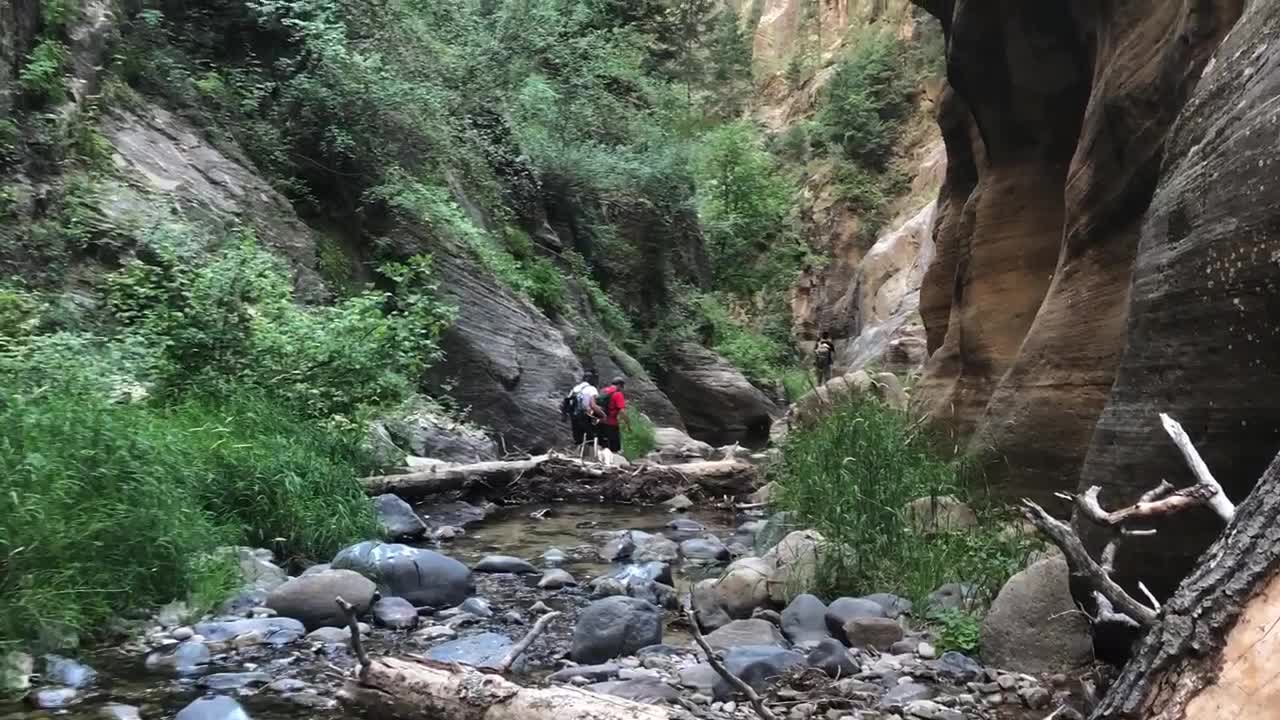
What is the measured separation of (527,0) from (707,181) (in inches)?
594

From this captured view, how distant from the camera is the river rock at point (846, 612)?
5641mm

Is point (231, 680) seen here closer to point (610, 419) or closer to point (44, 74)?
point (44, 74)

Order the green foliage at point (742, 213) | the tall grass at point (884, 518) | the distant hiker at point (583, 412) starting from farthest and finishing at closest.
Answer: the green foliage at point (742, 213) < the distant hiker at point (583, 412) < the tall grass at point (884, 518)

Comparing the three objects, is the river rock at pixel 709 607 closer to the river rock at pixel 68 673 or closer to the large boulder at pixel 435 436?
the river rock at pixel 68 673

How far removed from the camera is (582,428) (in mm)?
13906

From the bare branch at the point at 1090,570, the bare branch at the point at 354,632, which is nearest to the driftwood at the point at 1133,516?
the bare branch at the point at 1090,570

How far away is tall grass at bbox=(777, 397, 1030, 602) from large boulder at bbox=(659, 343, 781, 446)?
48.2ft

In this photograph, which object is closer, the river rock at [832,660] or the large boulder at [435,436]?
the river rock at [832,660]

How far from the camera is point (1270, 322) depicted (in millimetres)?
3561

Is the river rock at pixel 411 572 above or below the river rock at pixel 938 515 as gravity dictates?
below

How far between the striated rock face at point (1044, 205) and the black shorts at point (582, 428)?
449 cm

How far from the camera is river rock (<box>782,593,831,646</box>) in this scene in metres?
5.66

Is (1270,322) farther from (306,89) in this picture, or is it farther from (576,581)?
(306,89)

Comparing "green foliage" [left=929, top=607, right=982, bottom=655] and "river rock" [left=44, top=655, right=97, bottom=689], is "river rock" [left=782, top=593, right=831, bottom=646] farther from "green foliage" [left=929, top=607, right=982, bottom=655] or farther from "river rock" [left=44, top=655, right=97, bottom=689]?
"river rock" [left=44, top=655, right=97, bottom=689]
